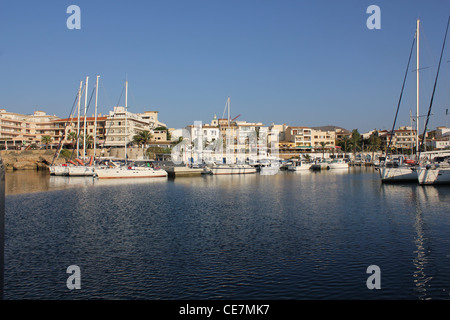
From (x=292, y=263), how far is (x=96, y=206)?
21.1 meters

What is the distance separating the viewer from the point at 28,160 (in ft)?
301

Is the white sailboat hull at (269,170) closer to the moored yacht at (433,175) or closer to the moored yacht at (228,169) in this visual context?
the moored yacht at (228,169)

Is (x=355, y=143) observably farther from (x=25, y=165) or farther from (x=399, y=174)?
(x=25, y=165)

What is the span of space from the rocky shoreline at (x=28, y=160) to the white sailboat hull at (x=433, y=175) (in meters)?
77.1

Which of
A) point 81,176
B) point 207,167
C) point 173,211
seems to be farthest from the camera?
point 207,167

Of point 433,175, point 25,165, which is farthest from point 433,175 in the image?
point 25,165

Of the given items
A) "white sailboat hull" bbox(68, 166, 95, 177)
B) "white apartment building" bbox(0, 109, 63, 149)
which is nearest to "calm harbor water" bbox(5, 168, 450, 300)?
"white sailboat hull" bbox(68, 166, 95, 177)

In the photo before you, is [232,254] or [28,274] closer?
[28,274]

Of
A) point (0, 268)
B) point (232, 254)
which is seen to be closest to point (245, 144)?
point (232, 254)

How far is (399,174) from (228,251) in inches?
1583

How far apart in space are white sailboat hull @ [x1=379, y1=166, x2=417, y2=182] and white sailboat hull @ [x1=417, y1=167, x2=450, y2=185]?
10.8ft

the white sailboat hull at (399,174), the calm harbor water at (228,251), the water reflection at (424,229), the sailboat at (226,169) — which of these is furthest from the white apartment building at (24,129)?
the water reflection at (424,229)

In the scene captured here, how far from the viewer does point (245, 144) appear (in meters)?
131
